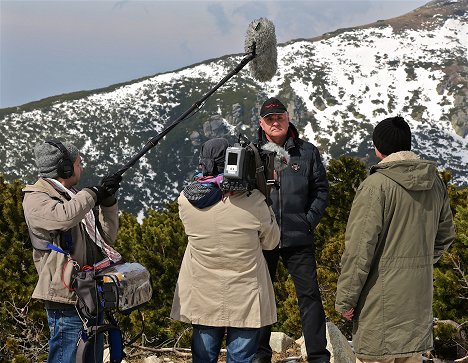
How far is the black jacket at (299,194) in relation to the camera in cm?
467

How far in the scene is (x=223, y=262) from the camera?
3.60m

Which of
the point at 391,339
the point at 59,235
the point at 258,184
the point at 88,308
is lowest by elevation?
the point at 391,339

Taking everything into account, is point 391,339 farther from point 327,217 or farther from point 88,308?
point 327,217

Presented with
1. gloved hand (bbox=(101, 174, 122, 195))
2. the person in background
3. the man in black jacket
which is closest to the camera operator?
gloved hand (bbox=(101, 174, 122, 195))

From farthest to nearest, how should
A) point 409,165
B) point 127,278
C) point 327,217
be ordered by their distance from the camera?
point 327,217 → point 127,278 → point 409,165

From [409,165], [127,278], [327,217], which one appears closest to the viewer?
[409,165]

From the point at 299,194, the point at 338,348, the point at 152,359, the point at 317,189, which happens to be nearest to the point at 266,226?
the point at 299,194

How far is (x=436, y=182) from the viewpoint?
139 inches

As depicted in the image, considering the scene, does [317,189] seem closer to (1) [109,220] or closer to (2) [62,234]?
(1) [109,220]

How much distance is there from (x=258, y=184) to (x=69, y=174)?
4.14 feet

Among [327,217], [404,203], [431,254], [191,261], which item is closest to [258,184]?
[191,261]

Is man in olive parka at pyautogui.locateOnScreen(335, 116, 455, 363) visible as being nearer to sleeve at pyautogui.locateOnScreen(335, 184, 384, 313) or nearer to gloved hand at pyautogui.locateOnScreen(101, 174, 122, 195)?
sleeve at pyautogui.locateOnScreen(335, 184, 384, 313)

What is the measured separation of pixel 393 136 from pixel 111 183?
73.8 inches

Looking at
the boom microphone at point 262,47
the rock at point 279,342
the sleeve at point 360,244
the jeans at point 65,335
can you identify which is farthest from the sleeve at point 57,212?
the rock at point 279,342
